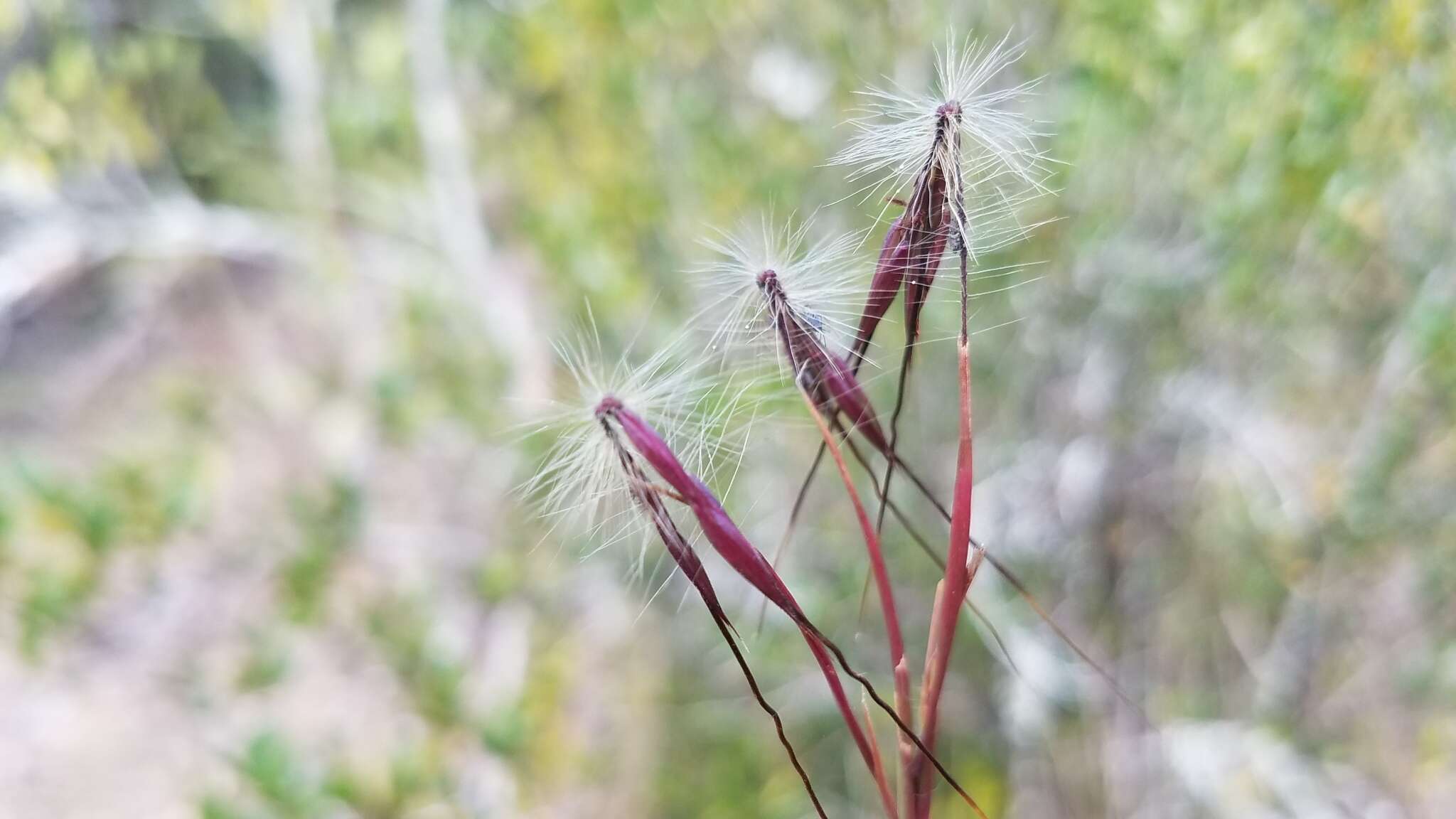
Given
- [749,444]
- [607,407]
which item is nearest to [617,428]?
[607,407]

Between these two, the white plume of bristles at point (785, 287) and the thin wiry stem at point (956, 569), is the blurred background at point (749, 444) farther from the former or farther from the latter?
the thin wiry stem at point (956, 569)

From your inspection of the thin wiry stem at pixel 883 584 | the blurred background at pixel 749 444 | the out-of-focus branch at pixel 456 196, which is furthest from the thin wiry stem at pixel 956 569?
the out-of-focus branch at pixel 456 196

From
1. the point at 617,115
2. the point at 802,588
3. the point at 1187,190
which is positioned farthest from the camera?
the point at 617,115

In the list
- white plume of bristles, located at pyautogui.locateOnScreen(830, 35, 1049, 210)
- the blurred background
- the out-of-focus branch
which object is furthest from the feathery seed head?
the out-of-focus branch

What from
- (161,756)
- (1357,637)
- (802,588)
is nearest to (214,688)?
(161,756)

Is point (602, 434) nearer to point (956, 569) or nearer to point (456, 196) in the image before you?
point (956, 569)

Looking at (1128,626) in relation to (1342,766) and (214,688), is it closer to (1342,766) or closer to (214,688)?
(1342,766)

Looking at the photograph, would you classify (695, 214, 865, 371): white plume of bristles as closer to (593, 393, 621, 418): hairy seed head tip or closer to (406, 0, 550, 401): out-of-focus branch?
(593, 393, 621, 418): hairy seed head tip

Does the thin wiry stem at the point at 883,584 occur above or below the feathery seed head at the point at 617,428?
below
